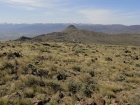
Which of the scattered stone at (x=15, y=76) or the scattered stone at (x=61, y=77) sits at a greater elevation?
the scattered stone at (x=15, y=76)

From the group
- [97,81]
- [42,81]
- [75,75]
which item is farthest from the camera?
[75,75]

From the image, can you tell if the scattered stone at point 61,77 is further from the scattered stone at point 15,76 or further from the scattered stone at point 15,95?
the scattered stone at point 15,95

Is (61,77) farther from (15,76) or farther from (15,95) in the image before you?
(15,95)

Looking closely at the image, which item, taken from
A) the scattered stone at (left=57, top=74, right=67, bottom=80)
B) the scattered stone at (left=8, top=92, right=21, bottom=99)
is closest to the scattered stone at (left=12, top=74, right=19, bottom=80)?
the scattered stone at (left=57, top=74, right=67, bottom=80)

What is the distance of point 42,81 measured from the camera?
36.4 feet

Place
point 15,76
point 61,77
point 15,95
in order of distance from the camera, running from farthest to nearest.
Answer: point 61,77
point 15,76
point 15,95

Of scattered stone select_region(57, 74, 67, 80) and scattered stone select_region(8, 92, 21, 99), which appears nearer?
scattered stone select_region(8, 92, 21, 99)

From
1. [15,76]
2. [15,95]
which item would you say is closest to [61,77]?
[15,76]

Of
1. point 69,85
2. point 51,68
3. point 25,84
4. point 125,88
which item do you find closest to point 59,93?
point 69,85

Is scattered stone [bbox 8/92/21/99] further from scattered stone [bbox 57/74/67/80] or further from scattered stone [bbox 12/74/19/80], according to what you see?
scattered stone [bbox 57/74/67/80]

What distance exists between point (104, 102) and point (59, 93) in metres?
2.11

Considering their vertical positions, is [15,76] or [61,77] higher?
[15,76]

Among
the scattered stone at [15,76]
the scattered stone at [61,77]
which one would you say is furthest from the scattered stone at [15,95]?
the scattered stone at [61,77]

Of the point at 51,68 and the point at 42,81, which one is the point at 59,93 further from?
the point at 51,68
